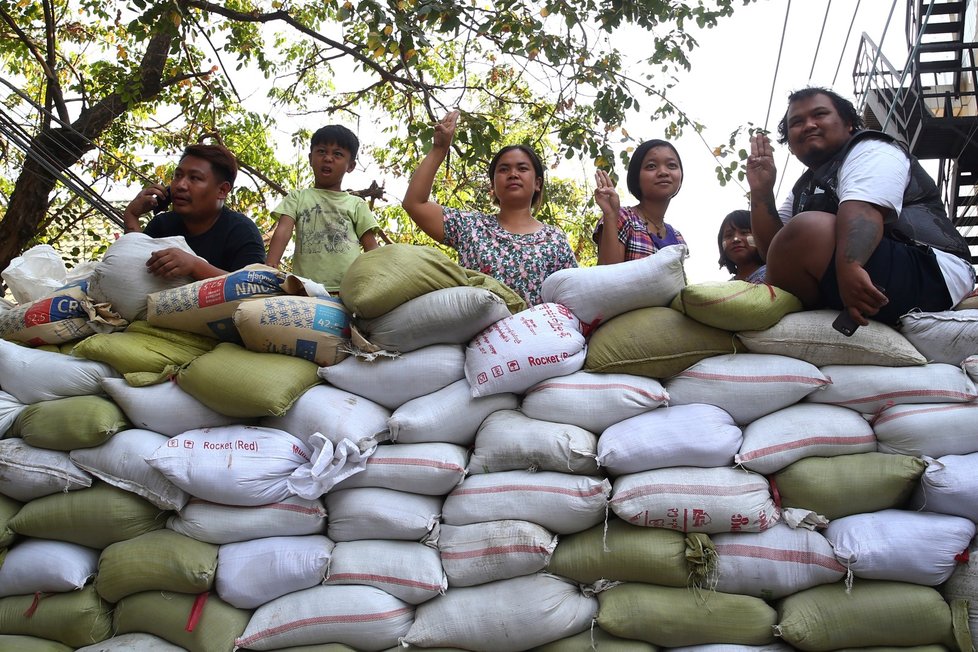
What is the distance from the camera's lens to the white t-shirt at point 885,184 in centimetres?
193

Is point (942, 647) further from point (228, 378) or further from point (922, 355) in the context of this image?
point (228, 378)

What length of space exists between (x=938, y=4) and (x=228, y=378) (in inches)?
337

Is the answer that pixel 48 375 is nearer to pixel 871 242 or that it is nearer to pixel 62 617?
pixel 62 617

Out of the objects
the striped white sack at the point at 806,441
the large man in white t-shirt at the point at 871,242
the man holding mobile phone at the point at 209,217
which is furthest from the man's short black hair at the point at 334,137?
the striped white sack at the point at 806,441

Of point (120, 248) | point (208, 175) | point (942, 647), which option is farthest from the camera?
point (208, 175)

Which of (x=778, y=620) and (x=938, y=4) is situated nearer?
(x=778, y=620)

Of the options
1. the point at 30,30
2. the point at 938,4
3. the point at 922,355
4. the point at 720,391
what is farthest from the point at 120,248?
the point at 938,4

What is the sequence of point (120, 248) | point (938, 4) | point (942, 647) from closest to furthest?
point (942, 647) → point (120, 248) → point (938, 4)

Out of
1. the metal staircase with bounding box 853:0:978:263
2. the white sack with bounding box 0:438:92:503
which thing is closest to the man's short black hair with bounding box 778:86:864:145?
the white sack with bounding box 0:438:92:503

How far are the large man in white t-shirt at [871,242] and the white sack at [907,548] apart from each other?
0.53 m

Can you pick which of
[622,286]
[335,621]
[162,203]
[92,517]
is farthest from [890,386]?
Result: [162,203]

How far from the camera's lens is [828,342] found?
1.96 metres

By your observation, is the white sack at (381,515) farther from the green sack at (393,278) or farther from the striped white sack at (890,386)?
the striped white sack at (890,386)

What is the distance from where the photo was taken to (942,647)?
173 cm
